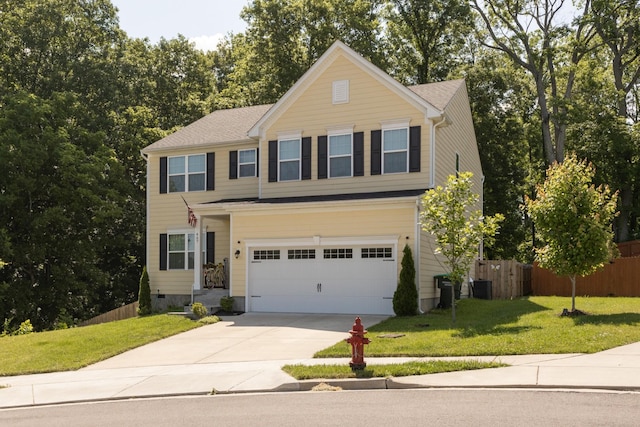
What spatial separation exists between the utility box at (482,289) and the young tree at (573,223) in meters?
7.45

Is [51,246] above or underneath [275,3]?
→ underneath

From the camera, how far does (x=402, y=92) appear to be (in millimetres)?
23000

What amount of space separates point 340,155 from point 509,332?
1055 cm

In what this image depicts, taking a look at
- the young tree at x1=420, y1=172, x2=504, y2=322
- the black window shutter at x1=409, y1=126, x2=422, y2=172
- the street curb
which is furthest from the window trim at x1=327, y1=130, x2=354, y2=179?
the street curb

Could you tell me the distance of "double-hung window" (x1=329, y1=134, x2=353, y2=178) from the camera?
24.0m

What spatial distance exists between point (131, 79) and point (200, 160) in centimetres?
1594

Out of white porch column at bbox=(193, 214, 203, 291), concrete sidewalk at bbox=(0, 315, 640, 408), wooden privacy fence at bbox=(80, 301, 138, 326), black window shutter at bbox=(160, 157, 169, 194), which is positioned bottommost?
wooden privacy fence at bbox=(80, 301, 138, 326)

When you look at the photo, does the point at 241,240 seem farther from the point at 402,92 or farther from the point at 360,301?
the point at 402,92

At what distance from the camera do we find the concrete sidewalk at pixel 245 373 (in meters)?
10.9

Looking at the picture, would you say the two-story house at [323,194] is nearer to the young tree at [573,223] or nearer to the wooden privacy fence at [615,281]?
the young tree at [573,223]

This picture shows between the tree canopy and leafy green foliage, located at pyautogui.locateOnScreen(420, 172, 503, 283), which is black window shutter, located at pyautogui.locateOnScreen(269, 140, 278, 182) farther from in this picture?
the tree canopy

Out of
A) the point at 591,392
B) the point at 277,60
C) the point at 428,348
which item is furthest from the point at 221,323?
the point at 277,60

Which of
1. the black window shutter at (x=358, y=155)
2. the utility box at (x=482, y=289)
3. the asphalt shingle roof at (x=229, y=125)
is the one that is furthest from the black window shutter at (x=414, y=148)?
the utility box at (x=482, y=289)

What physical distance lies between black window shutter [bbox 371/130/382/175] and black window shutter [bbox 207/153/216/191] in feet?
23.7
